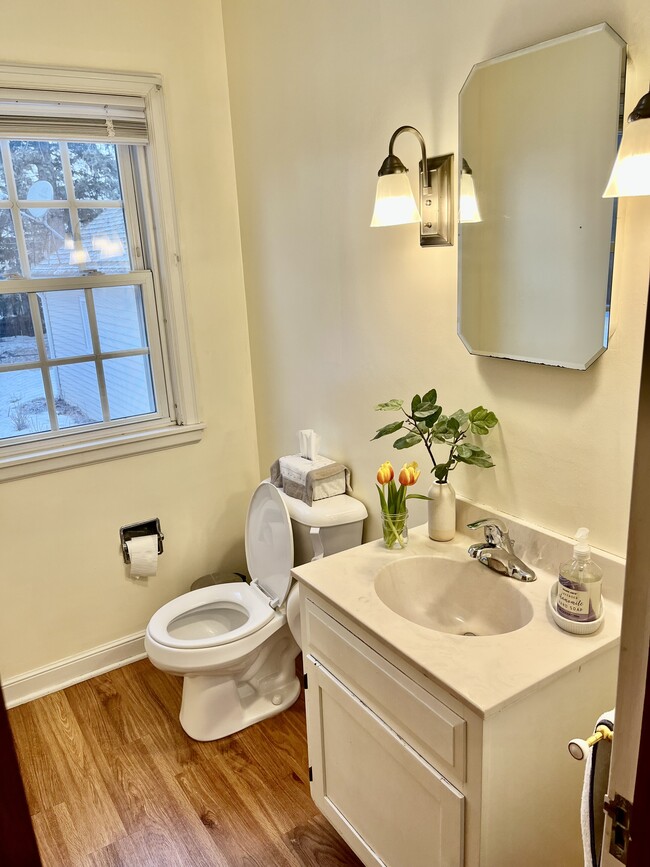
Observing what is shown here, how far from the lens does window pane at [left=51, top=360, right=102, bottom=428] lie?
2459mm

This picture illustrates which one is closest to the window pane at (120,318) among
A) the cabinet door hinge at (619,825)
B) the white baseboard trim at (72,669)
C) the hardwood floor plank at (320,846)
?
the white baseboard trim at (72,669)

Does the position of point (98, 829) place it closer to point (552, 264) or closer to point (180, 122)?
point (552, 264)

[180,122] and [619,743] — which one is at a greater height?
[180,122]

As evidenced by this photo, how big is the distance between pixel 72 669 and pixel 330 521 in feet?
4.12

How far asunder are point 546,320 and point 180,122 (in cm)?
164

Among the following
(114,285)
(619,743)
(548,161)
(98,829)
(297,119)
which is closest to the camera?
(619,743)

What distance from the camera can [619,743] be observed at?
24.4 inches

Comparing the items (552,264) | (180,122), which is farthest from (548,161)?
(180,122)

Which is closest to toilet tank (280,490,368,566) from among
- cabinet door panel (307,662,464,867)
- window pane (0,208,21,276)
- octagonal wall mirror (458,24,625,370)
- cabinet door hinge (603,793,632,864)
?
cabinet door panel (307,662,464,867)

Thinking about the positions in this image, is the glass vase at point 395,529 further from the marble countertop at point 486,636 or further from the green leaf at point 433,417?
the green leaf at point 433,417

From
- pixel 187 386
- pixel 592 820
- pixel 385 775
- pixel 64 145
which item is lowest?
pixel 385 775

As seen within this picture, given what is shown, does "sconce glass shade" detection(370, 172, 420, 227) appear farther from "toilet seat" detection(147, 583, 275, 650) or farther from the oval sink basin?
"toilet seat" detection(147, 583, 275, 650)

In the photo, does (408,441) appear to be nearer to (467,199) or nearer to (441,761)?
(467,199)

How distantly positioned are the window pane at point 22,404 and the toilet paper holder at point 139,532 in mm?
498
